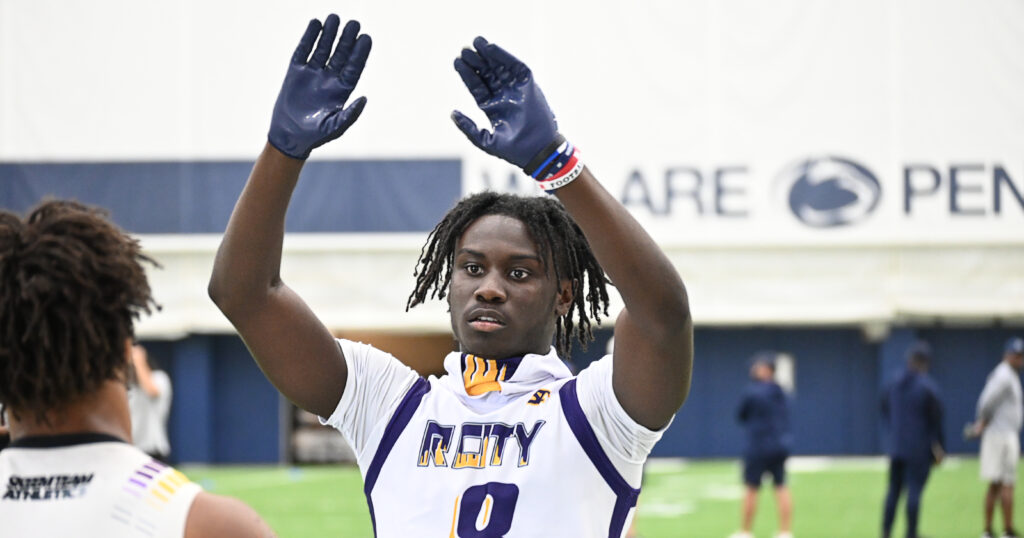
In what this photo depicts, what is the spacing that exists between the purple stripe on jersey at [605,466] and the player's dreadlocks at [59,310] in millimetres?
979

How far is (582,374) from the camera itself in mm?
2820

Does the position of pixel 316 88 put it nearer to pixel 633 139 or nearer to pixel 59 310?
pixel 59 310

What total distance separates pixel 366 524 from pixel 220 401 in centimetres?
1272

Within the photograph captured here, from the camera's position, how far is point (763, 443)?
10609 millimetres

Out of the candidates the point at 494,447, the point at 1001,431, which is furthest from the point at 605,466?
the point at 1001,431

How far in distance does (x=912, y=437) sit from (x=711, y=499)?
4.76 m

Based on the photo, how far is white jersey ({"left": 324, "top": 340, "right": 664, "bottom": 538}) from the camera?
2.64 metres

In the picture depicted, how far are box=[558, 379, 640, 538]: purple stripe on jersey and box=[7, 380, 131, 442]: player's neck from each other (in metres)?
0.97

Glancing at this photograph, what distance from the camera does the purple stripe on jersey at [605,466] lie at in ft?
8.80

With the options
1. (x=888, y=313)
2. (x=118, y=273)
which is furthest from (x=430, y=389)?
(x=888, y=313)

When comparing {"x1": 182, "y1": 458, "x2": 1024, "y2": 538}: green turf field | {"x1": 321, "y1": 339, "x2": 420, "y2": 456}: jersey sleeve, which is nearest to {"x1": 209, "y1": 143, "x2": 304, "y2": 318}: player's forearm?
{"x1": 321, "y1": 339, "x2": 420, "y2": 456}: jersey sleeve

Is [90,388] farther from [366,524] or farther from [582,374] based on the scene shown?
[366,524]

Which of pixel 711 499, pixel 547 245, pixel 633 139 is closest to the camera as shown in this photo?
pixel 547 245

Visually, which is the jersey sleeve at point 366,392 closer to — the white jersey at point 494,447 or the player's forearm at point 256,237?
the white jersey at point 494,447
